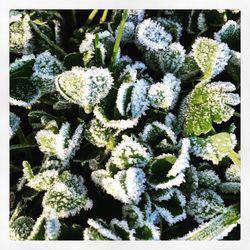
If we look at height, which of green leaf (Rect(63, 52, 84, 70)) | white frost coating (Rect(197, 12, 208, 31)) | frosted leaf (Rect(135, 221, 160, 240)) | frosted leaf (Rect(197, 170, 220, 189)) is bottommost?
frosted leaf (Rect(135, 221, 160, 240))

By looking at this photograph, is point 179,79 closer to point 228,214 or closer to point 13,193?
point 228,214

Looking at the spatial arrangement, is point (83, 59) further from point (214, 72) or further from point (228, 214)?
point (228, 214)

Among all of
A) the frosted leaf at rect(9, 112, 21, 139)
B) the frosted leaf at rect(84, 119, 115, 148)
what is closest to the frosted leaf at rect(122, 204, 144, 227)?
the frosted leaf at rect(84, 119, 115, 148)

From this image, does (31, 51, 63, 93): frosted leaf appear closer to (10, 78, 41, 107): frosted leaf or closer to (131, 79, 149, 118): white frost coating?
(10, 78, 41, 107): frosted leaf

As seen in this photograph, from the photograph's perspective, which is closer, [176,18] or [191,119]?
[191,119]

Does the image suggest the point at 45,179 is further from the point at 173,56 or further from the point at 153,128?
the point at 173,56
